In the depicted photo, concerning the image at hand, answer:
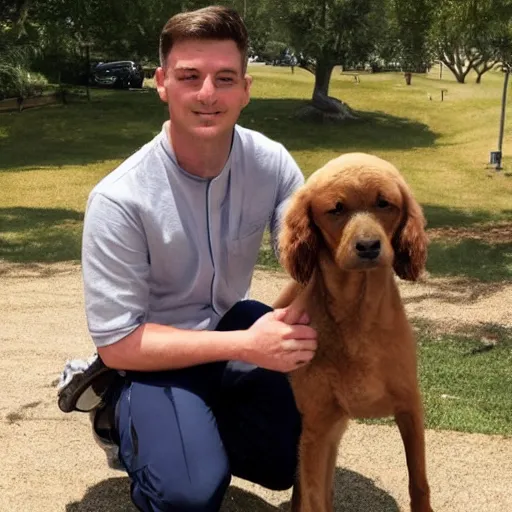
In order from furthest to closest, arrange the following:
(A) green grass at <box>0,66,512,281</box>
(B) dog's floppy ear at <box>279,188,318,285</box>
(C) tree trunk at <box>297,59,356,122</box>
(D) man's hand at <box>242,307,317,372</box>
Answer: (C) tree trunk at <box>297,59,356,122</box>, (A) green grass at <box>0,66,512,281</box>, (D) man's hand at <box>242,307,317,372</box>, (B) dog's floppy ear at <box>279,188,318,285</box>

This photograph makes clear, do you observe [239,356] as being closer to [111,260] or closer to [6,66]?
[111,260]

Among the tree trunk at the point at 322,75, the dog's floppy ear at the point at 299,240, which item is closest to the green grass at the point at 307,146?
the tree trunk at the point at 322,75

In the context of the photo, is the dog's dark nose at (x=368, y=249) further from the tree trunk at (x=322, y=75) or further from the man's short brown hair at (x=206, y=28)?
the tree trunk at (x=322, y=75)

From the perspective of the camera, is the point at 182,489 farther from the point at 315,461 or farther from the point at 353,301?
the point at 353,301

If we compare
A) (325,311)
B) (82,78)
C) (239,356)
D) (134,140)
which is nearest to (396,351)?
(325,311)

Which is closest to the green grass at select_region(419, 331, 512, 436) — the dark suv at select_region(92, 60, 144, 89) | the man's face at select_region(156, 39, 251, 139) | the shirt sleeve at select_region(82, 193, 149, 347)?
the shirt sleeve at select_region(82, 193, 149, 347)

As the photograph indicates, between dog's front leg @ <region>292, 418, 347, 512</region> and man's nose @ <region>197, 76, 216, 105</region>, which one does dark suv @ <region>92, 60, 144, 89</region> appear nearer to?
man's nose @ <region>197, 76, 216, 105</region>

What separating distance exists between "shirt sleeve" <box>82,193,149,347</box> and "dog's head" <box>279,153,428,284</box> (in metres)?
0.62

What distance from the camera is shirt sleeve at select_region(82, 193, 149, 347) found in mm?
2758

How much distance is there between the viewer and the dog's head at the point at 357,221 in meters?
2.20

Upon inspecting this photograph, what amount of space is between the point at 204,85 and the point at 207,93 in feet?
0.11

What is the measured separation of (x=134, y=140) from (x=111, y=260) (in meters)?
24.2

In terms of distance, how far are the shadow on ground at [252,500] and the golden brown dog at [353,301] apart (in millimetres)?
702

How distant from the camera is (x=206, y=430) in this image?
2863 millimetres
